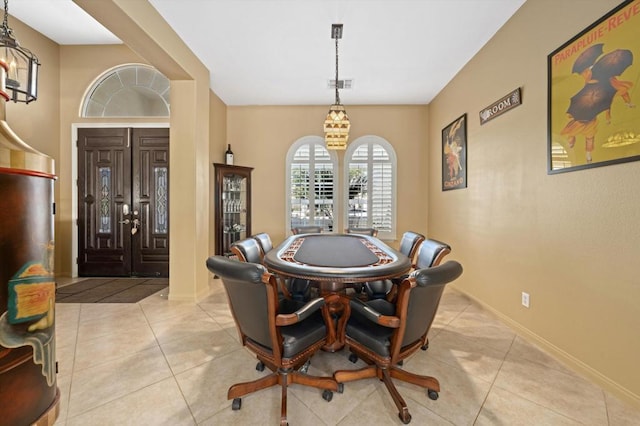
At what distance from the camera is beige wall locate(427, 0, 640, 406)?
65.5 inches

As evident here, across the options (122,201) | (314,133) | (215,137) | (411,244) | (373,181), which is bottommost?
(411,244)

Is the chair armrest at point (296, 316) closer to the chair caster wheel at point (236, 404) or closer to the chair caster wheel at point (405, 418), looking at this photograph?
the chair caster wheel at point (236, 404)

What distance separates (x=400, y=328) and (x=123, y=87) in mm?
5379

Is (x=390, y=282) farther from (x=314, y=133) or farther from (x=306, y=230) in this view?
(x=314, y=133)

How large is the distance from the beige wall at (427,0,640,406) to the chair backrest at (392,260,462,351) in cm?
121

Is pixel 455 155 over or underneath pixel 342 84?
underneath

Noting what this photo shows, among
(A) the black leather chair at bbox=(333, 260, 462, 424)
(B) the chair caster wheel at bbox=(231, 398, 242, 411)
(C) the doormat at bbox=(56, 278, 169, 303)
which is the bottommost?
(B) the chair caster wheel at bbox=(231, 398, 242, 411)

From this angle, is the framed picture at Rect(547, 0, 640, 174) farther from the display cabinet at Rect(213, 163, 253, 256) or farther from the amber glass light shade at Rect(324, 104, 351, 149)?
the display cabinet at Rect(213, 163, 253, 256)

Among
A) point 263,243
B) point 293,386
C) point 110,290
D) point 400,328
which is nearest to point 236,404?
point 293,386

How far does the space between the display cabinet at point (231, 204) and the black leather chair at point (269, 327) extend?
109 inches

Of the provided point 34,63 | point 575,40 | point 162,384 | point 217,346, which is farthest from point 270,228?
point 575,40

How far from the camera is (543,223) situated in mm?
2250

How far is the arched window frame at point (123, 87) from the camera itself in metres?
4.17

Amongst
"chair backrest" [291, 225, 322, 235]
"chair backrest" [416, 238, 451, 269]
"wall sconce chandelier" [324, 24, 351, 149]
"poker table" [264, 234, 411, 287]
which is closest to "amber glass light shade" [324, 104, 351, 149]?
"wall sconce chandelier" [324, 24, 351, 149]
